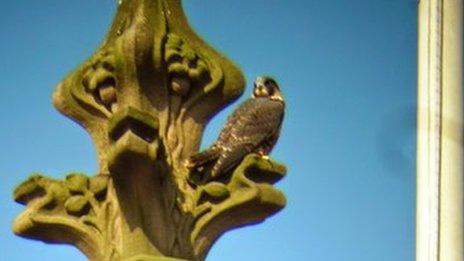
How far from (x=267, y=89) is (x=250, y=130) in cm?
157

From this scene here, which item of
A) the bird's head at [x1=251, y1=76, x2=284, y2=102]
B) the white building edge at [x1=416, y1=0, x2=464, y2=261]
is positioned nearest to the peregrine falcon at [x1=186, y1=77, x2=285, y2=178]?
→ the bird's head at [x1=251, y1=76, x2=284, y2=102]

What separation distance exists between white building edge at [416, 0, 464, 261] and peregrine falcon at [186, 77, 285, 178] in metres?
0.83

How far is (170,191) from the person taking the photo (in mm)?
5973

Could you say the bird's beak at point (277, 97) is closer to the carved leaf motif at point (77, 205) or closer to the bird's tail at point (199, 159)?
the bird's tail at point (199, 159)

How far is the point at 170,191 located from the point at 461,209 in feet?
6.10

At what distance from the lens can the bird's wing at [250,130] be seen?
6.26 meters

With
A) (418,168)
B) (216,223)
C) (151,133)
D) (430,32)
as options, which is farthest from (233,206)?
(430,32)

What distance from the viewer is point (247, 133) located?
6.81m

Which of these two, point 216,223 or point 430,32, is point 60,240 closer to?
point 216,223

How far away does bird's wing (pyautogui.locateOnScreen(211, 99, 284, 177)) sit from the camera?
247 inches

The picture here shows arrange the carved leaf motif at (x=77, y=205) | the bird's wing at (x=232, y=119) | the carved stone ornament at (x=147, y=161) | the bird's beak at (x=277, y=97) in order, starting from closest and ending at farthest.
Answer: the carved stone ornament at (x=147, y=161) → the carved leaf motif at (x=77, y=205) → the bird's wing at (x=232, y=119) → the bird's beak at (x=277, y=97)

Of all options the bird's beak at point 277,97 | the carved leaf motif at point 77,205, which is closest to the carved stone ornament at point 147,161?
the carved leaf motif at point 77,205

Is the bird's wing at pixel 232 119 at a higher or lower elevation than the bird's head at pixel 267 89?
lower

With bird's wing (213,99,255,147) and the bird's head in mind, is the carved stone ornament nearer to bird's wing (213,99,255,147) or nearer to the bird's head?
bird's wing (213,99,255,147)
